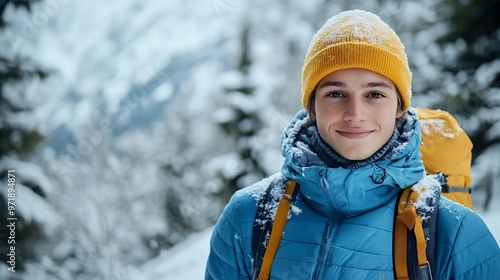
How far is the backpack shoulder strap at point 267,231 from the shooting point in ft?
5.21

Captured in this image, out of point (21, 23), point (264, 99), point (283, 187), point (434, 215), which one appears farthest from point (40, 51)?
point (434, 215)

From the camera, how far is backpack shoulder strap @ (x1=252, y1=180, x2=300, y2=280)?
1.59 meters

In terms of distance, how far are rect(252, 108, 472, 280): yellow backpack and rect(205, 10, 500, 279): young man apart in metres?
0.03

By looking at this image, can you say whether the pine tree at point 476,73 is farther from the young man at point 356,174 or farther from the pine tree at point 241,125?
the young man at point 356,174

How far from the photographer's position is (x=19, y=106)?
19.9ft

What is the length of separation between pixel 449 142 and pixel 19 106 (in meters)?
5.90

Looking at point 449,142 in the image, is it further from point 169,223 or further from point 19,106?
point 169,223

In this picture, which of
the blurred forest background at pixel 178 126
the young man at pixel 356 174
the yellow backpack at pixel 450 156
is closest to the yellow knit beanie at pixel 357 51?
the young man at pixel 356 174

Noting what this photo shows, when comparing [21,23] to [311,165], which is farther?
[21,23]

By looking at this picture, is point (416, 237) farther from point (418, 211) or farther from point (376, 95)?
point (376, 95)

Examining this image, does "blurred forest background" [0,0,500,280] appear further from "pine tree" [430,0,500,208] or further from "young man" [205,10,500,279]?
"young man" [205,10,500,279]

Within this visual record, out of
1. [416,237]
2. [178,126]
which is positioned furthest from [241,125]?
[178,126]

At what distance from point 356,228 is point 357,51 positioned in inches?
24.9

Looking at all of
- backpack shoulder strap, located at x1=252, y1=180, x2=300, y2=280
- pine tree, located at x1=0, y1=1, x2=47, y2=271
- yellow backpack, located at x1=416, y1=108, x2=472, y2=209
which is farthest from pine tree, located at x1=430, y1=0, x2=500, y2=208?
pine tree, located at x1=0, y1=1, x2=47, y2=271
